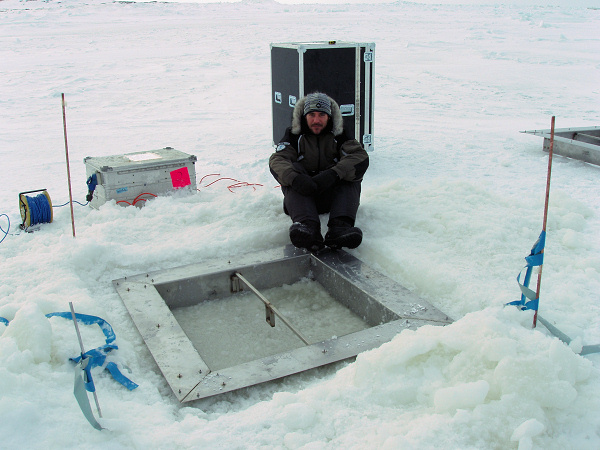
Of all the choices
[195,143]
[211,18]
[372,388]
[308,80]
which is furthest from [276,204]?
[211,18]

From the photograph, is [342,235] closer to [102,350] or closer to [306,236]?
[306,236]

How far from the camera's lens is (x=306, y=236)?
364cm

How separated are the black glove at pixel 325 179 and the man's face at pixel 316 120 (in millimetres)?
407

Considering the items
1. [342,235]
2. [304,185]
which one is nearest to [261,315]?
[342,235]

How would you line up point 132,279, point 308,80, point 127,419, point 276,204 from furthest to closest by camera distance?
point 308,80
point 276,204
point 132,279
point 127,419

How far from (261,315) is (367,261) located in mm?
809

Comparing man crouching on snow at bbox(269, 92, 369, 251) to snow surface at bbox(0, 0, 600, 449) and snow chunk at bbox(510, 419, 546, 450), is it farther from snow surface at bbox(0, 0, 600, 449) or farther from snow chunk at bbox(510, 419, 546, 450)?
snow chunk at bbox(510, 419, 546, 450)

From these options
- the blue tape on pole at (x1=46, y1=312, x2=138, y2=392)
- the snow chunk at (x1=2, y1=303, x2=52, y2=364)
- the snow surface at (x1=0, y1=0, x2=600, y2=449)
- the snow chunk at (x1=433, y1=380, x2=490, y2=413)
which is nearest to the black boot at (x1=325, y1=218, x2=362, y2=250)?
the snow surface at (x1=0, y1=0, x2=600, y2=449)

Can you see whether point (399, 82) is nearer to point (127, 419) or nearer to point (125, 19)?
point (127, 419)

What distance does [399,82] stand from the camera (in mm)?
11781

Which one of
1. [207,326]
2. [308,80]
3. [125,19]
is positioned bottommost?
[207,326]

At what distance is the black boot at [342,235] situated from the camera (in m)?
3.65

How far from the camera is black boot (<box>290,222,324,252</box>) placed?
11.9 feet

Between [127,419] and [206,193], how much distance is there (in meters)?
3.02
